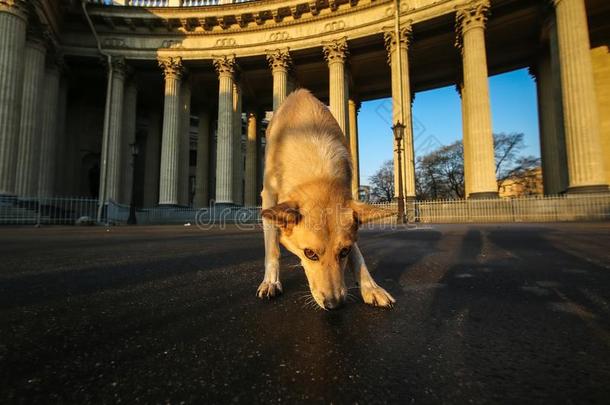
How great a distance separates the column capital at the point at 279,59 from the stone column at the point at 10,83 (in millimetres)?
14755

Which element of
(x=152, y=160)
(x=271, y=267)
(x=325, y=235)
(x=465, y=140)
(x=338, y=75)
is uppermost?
Answer: (x=338, y=75)

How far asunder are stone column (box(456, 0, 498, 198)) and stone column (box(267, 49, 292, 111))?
11900mm

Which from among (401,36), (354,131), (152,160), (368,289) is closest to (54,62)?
(152,160)

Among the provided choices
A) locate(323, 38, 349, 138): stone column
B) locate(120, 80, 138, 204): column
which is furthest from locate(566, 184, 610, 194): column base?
locate(120, 80, 138, 204): column

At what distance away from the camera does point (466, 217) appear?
17.2 meters

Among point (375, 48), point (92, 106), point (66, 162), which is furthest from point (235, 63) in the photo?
point (66, 162)

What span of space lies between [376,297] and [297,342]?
786 mm

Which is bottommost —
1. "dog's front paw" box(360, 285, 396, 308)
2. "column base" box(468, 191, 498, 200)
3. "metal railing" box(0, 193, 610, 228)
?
"dog's front paw" box(360, 285, 396, 308)

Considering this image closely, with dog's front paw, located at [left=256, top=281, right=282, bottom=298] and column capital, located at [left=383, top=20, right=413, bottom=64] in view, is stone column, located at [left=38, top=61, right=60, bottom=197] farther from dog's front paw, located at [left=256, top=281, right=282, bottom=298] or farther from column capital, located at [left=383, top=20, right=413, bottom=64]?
dog's front paw, located at [left=256, top=281, right=282, bottom=298]

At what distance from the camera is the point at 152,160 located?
28.1m

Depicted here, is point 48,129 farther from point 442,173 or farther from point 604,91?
point 442,173

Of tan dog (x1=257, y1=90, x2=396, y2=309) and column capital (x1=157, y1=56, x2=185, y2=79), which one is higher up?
column capital (x1=157, y1=56, x2=185, y2=79)

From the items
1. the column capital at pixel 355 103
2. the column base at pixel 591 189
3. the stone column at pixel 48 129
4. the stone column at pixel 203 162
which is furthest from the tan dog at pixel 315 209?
the column capital at pixel 355 103

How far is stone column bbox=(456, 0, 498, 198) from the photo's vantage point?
1744 cm
